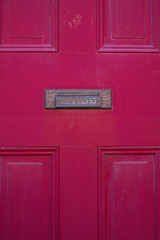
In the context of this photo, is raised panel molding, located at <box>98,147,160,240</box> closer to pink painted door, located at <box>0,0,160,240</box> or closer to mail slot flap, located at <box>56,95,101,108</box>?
pink painted door, located at <box>0,0,160,240</box>

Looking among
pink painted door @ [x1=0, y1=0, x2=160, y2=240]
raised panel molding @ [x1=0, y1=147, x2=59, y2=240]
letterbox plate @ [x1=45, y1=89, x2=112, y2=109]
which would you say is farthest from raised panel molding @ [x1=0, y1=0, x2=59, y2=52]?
raised panel molding @ [x1=0, y1=147, x2=59, y2=240]

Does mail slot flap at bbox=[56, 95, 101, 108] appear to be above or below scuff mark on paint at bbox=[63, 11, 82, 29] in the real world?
below

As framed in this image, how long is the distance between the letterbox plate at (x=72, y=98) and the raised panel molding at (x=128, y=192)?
0.20 meters

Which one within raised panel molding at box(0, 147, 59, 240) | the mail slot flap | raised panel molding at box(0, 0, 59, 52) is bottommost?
raised panel molding at box(0, 147, 59, 240)

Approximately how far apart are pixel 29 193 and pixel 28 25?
728mm

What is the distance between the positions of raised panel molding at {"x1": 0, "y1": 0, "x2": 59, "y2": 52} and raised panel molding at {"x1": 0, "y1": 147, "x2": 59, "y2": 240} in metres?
0.45

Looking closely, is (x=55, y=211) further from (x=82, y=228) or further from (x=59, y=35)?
(x=59, y=35)

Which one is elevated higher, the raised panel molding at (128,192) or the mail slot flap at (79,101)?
the mail slot flap at (79,101)

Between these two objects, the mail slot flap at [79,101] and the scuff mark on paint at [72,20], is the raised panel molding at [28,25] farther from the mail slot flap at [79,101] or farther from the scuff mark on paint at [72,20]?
the mail slot flap at [79,101]

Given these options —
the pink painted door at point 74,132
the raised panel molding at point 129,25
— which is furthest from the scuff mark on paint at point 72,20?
the raised panel molding at point 129,25

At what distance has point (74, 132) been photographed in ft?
3.34

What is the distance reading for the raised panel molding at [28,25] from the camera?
3.39ft

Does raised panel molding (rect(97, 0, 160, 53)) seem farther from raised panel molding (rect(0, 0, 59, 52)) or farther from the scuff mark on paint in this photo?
raised panel molding (rect(0, 0, 59, 52))

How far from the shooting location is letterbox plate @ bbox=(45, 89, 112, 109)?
1013 mm
